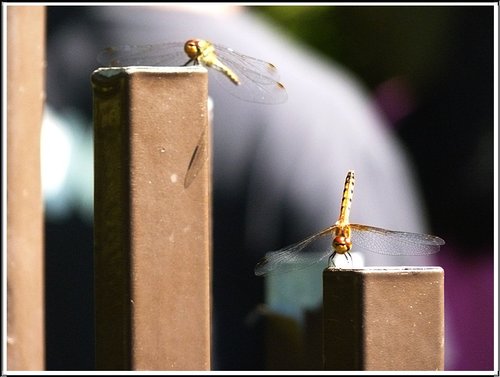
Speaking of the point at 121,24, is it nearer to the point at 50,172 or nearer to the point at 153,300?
the point at 50,172

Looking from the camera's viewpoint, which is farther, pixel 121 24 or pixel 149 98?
pixel 121 24

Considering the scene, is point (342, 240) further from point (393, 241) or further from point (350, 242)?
point (393, 241)

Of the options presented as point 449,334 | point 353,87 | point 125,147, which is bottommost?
point 449,334

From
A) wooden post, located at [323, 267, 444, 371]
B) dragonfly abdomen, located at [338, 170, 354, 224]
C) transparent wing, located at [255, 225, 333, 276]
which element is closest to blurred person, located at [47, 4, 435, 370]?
transparent wing, located at [255, 225, 333, 276]

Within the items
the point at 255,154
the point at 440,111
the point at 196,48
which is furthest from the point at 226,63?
the point at 440,111

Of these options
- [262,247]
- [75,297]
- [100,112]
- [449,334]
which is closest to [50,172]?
[75,297]

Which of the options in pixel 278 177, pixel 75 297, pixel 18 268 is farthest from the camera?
pixel 278 177

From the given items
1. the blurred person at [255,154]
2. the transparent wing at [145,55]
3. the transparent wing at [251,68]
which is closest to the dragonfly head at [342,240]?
the transparent wing at [251,68]
